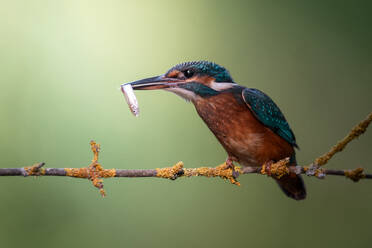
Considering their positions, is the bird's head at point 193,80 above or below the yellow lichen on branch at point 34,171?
above

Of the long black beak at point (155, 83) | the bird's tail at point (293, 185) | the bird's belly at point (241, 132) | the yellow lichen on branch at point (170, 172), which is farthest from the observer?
the bird's tail at point (293, 185)

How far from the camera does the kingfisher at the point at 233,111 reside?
8.21 ft

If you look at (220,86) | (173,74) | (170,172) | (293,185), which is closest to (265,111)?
(220,86)

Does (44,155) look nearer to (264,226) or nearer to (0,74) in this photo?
(0,74)

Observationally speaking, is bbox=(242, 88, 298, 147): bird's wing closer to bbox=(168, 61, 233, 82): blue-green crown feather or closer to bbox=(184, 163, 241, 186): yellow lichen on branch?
bbox=(168, 61, 233, 82): blue-green crown feather

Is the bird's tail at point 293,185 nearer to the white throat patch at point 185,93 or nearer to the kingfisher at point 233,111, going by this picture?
the kingfisher at point 233,111

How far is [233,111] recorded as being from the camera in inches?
99.7

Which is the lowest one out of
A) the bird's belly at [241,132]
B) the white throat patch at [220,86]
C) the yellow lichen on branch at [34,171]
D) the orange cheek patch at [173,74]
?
the yellow lichen on branch at [34,171]

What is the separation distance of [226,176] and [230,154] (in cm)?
49

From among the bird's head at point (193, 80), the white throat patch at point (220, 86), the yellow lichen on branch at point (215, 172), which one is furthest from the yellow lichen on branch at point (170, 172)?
the white throat patch at point (220, 86)

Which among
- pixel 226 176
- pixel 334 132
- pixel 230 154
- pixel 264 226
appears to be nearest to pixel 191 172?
pixel 226 176

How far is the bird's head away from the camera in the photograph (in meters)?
2.52

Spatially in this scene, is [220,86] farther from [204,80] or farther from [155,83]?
[155,83]

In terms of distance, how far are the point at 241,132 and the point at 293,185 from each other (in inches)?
27.6
